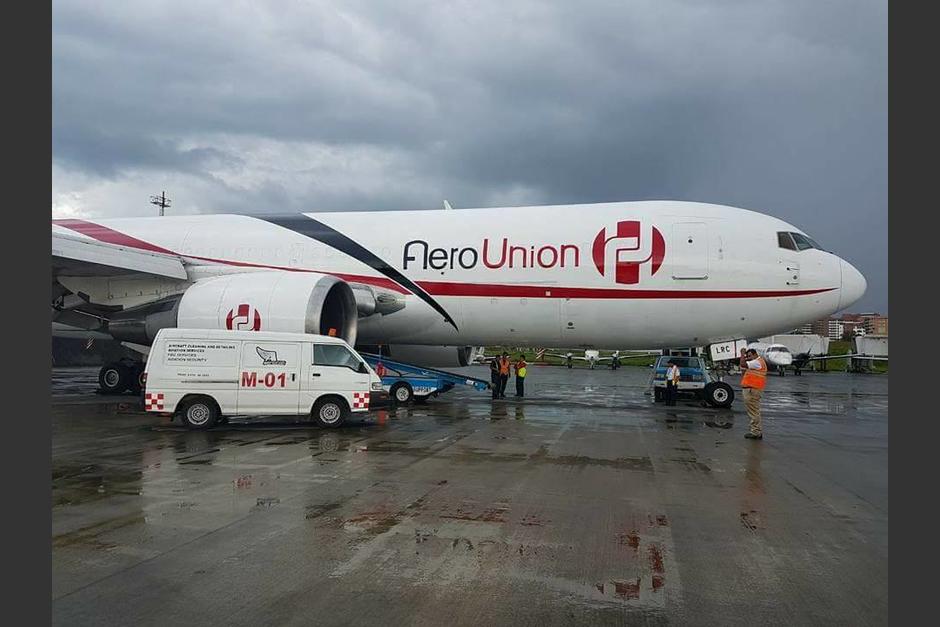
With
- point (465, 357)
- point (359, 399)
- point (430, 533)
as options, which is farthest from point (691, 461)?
point (465, 357)

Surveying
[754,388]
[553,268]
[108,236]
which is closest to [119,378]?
[108,236]

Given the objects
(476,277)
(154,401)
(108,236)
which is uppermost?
(108,236)

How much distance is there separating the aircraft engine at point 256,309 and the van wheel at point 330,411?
176cm

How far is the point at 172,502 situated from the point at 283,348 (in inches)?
217

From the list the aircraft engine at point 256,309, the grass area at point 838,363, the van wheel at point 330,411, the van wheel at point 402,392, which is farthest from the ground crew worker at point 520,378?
the grass area at point 838,363

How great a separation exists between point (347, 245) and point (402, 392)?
4.14m

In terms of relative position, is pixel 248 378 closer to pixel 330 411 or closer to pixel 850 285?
pixel 330 411

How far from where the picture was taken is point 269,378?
38.2ft

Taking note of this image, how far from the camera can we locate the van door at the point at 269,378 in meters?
11.5

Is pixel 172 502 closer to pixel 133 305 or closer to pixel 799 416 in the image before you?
pixel 133 305

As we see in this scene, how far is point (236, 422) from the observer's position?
12.8 m

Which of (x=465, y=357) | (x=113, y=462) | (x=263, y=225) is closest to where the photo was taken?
(x=113, y=462)

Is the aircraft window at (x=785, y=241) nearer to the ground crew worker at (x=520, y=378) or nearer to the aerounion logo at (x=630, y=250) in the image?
the aerounion logo at (x=630, y=250)

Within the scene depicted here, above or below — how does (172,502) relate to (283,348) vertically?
below
